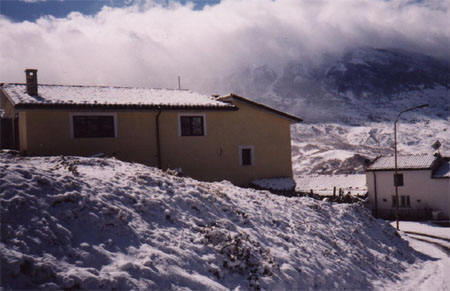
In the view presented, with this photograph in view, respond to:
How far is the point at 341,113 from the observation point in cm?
16438

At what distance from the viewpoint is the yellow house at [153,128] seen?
19.7 meters

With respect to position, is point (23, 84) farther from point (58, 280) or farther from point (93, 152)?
point (58, 280)

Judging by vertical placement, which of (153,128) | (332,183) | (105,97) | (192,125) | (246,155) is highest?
(105,97)

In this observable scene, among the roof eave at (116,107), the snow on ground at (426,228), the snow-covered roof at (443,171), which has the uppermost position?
the roof eave at (116,107)

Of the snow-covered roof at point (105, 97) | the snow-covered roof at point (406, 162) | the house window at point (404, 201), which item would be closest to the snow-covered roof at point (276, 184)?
the snow-covered roof at point (105, 97)

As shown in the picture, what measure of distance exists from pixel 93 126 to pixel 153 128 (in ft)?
10.9

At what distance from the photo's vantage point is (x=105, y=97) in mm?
22453

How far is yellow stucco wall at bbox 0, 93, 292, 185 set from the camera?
19547 millimetres

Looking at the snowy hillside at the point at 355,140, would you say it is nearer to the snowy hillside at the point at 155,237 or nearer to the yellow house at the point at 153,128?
the yellow house at the point at 153,128

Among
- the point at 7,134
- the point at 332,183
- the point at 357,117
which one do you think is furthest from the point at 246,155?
the point at 357,117

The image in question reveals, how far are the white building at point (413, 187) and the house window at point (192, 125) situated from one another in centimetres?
3006

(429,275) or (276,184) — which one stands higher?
(276,184)

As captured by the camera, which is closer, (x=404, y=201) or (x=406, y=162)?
(x=404, y=201)

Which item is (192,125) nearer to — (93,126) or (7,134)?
(93,126)
